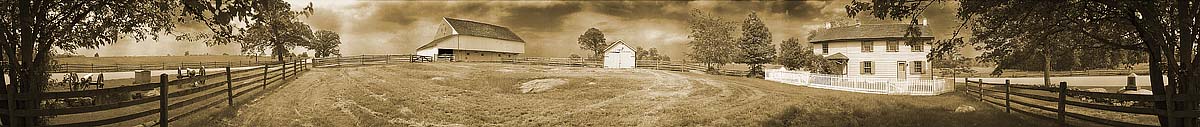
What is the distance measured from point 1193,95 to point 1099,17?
627mm

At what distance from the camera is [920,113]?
5.98 metres

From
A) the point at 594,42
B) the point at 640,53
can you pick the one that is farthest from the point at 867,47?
the point at 594,42

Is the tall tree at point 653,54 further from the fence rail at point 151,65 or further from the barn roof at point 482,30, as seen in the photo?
the fence rail at point 151,65

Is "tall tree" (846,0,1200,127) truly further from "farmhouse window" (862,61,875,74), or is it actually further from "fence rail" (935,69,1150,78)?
"farmhouse window" (862,61,875,74)

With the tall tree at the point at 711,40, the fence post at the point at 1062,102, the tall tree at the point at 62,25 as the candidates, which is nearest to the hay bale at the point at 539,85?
the tall tree at the point at 711,40

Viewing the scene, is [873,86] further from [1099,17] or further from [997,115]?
[1099,17]

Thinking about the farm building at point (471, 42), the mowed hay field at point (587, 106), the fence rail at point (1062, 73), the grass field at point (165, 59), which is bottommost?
the mowed hay field at point (587, 106)

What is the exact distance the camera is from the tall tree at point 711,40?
11.4 metres

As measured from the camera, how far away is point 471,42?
13125 millimetres

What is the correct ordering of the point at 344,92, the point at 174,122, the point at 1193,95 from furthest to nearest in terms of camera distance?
the point at 344,92, the point at 174,122, the point at 1193,95

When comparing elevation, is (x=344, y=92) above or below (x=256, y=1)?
below

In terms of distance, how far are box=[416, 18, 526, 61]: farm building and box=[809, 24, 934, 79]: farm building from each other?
18.7 feet

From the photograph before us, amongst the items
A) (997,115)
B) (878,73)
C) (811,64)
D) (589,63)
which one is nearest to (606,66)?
(589,63)

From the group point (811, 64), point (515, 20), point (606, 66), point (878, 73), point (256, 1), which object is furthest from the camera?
point (606, 66)
